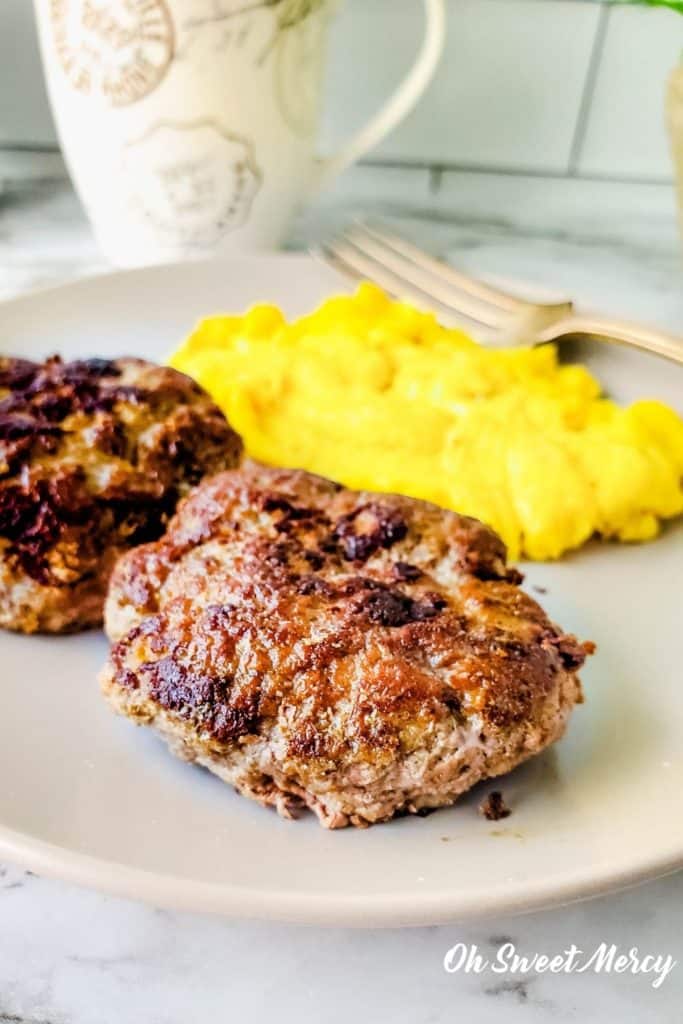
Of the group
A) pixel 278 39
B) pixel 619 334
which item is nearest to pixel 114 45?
pixel 278 39

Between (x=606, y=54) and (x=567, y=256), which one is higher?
(x=606, y=54)

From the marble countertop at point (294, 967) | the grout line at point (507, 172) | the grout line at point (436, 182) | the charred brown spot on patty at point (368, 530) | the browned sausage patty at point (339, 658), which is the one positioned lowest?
the marble countertop at point (294, 967)

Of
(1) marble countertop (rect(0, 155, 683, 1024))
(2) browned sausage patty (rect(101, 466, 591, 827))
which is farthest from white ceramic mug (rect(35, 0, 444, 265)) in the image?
(1) marble countertop (rect(0, 155, 683, 1024))

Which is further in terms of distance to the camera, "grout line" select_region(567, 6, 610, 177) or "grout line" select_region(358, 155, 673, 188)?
"grout line" select_region(358, 155, 673, 188)

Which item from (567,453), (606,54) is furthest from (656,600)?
(606,54)

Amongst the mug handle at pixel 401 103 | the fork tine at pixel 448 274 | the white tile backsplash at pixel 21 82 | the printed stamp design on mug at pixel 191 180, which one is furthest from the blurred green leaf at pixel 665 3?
the white tile backsplash at pixel 21 82

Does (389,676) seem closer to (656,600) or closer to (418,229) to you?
(656,600)

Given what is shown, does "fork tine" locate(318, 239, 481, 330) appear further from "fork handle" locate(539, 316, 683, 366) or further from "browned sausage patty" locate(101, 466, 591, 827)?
"browned sausage patty" locate(101, 466, 591, 827)

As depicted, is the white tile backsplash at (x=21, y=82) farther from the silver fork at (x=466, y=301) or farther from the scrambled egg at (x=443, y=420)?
the scrambled egg at (x=443, y=420)
